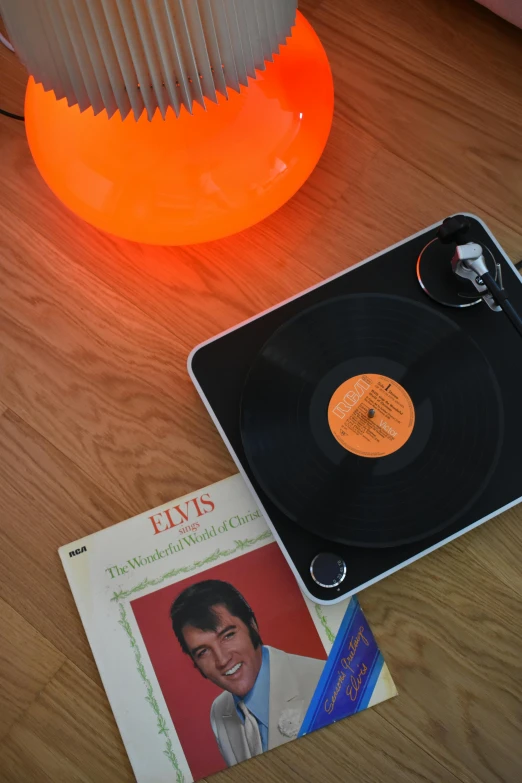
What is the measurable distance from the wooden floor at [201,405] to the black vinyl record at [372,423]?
0.07m

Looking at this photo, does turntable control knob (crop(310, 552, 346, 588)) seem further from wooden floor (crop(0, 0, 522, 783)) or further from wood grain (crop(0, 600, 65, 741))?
wood grain (crop(0, 600, 65, 741))

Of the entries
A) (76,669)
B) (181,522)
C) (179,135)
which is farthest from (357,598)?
(179,135)

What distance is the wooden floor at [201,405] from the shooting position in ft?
2.35

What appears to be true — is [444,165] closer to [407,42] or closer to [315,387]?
[407,42]

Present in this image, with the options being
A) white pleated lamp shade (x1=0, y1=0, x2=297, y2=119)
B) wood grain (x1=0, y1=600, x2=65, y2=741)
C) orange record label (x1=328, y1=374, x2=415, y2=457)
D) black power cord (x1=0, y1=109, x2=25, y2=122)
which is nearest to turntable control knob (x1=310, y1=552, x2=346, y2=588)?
orange record label (x1=328, y1=374, x2=415, y2=457)

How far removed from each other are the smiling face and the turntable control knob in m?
0.10

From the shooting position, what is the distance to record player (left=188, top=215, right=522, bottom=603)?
0.71 m

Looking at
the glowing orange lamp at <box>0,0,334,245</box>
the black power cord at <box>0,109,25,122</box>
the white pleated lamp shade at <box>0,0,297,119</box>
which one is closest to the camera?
the white pleated lamp shade at <box>0,0,297,119</box>

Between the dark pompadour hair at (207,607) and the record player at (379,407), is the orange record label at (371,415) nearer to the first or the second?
the record player at (379,407)

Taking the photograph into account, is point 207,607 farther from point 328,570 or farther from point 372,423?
point 372,423

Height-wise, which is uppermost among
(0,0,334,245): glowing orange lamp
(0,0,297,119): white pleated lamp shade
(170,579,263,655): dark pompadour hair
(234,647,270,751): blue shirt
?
(0,0,297,119): white pleated lamp shade

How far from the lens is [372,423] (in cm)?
74

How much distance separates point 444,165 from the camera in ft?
2.81

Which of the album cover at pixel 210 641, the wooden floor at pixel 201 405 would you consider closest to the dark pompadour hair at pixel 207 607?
the album cover at pixel 210 641
